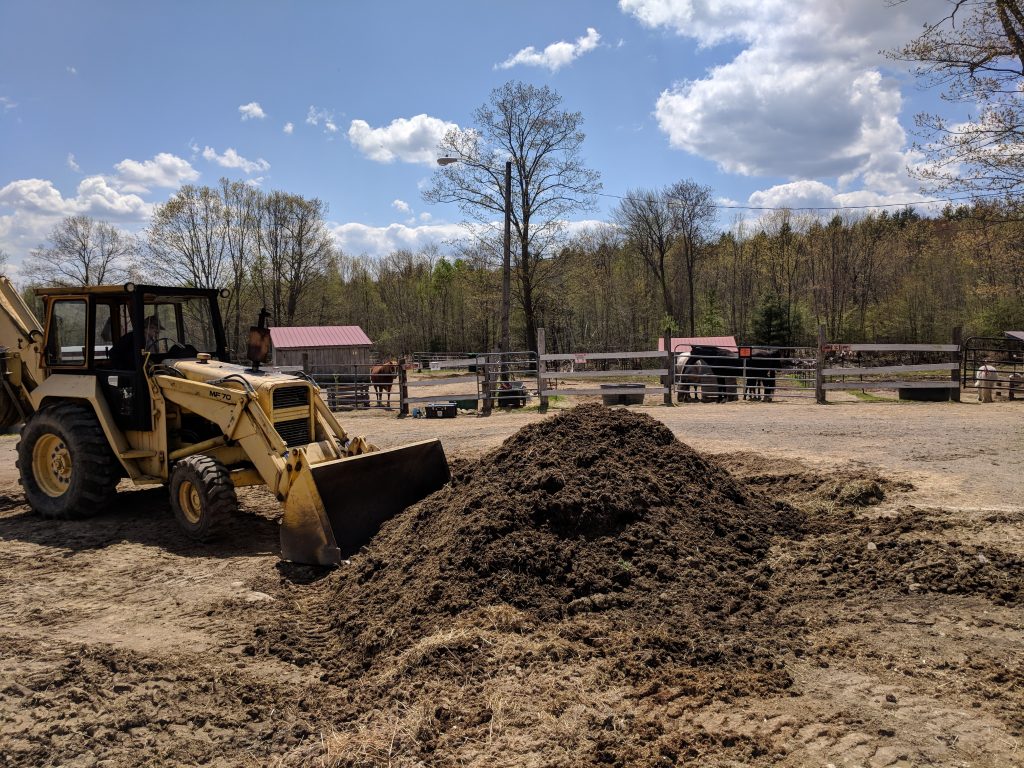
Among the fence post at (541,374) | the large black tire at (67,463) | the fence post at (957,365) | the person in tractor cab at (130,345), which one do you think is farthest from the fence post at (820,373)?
the large black tire at (67,463)

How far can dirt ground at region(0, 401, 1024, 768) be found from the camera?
10.4ft

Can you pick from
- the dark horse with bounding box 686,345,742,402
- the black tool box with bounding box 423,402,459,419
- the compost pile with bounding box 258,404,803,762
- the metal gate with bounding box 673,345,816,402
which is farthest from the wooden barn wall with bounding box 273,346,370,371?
the compost pile with bounding box 258,404,803,762

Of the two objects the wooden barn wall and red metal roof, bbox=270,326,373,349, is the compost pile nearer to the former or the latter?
the wooden barn wall

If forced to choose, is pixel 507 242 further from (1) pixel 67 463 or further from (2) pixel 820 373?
(1) pixel 67 463

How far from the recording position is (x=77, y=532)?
6984 millimetres

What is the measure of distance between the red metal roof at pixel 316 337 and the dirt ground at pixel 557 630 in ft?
91.2

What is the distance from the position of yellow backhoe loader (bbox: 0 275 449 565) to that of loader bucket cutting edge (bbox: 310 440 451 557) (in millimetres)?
11

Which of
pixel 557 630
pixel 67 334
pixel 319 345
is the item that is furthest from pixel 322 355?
pixel 557 630

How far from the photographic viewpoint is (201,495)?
245 inches

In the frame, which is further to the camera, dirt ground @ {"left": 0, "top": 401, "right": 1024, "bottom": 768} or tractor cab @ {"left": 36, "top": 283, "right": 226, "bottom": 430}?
tractor cab @ {"left": 36, "top": 283, "right": 226, "bottom": 430}

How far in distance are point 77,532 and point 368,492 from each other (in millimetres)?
3228

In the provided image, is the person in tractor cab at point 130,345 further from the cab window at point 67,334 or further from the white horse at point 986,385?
the white horse at point 986,385

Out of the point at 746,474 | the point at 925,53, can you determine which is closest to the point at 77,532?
the point at 746,474

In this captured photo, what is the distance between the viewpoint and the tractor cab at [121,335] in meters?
7.16
